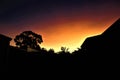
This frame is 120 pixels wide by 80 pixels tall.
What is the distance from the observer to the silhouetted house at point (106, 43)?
1364 centimetres

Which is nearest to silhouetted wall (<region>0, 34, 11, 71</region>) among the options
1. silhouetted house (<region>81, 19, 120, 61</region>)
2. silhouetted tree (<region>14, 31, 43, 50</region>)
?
silhouetted house (<region>81, 19, 120, 61</region>)

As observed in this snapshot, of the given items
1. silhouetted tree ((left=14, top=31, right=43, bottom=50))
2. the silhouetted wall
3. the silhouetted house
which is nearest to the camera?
the silhouetted house

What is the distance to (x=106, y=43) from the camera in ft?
48.8

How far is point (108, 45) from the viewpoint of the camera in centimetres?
1469

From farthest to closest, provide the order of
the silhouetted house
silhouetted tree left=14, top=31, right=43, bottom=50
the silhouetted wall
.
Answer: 1. silhouetted tree left=14, top=31, right=43, bottom=50
2. the silhouetted wall
3. the silhouetted house

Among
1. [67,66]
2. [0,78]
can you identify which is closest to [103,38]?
[67,66]

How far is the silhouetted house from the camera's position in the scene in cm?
1364

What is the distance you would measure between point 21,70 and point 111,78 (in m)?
10.0

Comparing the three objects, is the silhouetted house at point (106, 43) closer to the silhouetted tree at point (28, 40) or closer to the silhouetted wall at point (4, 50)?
the silhouetted wall at point (4, 50)

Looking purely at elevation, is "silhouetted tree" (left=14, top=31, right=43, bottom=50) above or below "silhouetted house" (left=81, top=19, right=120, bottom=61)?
above

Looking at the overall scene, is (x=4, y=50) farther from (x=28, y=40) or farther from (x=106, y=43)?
(x=28, y=40)

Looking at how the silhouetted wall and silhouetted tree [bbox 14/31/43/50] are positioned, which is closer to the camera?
the silhouetted wall

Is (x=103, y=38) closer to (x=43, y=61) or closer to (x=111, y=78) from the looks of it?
(x=111, y=78)

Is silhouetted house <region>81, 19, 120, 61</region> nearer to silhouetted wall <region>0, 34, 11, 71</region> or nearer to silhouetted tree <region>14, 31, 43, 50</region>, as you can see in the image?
silhouetted wall <region>0, 34, 11, 71</region>
